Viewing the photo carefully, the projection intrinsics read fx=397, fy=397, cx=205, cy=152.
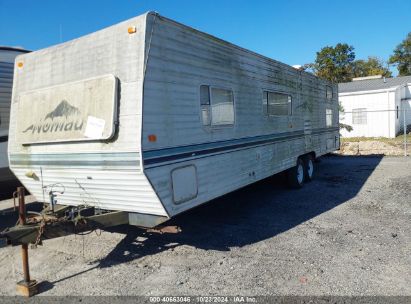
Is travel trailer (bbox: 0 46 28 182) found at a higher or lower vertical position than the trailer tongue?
higher

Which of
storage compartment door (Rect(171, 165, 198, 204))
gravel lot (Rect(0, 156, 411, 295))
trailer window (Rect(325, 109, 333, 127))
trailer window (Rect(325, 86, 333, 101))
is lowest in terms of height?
gravel lot (Rect(0, 156, 411, 295))

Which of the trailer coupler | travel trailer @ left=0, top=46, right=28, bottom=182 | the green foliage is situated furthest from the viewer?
the green foliage

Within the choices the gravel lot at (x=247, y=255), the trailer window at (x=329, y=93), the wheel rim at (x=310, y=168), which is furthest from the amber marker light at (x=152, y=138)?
the trailer window at (x=329, y=93)

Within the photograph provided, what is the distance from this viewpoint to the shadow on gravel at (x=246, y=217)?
5906 mm

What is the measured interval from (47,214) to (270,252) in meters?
3.05

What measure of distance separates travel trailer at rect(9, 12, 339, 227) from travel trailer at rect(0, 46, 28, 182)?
2.35 ft

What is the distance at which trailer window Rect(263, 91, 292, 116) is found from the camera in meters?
7.78

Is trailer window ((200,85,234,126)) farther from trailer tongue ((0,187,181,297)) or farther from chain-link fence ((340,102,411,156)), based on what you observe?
chain-link fence ((340,102,411,156))

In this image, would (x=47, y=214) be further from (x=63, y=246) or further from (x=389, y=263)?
(x=389, y=263)

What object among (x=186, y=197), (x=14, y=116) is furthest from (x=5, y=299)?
(x=14, y=116)

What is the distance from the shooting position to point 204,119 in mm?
5637

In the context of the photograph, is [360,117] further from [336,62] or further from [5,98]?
[336,62]

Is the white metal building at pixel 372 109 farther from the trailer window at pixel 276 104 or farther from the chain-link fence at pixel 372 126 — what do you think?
the trailer window at pixel 276 104

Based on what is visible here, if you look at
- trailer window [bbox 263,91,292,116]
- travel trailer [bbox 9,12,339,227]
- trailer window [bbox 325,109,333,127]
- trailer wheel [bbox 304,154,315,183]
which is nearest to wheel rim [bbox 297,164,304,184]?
trailer wheel [bbox 304,154,315,183]
